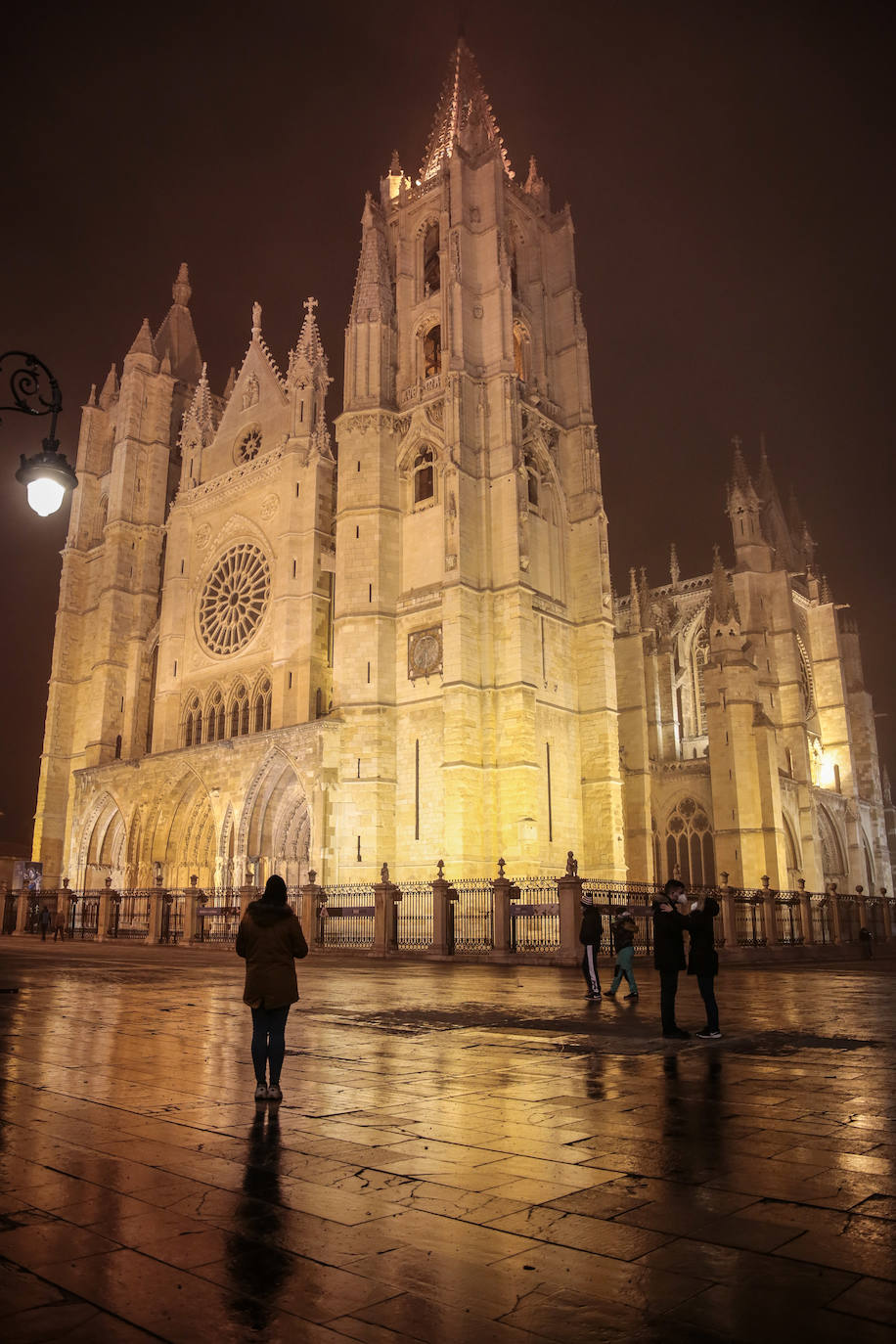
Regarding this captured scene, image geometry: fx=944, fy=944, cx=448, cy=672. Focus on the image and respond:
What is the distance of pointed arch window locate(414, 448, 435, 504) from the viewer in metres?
29.6

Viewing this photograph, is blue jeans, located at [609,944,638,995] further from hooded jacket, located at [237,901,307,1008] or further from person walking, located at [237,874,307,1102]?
hooded jacket, located at [237,901,307,1008]

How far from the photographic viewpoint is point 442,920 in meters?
20.6

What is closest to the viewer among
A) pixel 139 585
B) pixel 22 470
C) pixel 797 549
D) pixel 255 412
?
pixel 22 470

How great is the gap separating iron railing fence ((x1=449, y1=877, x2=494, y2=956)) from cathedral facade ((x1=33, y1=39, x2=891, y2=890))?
1.11m

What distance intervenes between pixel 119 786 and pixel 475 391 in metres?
18.2

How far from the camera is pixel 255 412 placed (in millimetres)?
35000

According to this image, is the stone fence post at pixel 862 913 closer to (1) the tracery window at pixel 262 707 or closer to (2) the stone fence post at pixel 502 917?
(2) the stone fence post at pixel 502 917

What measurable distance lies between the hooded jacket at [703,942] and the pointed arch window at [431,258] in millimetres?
29933

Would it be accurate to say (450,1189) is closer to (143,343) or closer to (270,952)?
(270,952)

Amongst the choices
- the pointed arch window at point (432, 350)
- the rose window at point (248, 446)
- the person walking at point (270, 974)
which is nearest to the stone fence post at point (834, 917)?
the pointed arch window at point (432, 350)

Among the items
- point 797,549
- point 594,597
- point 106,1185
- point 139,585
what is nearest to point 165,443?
point 139,585

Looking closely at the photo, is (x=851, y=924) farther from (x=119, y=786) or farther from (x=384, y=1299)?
(x=384, y=1299)

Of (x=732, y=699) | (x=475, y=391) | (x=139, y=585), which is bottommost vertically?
(x=732, y=699)

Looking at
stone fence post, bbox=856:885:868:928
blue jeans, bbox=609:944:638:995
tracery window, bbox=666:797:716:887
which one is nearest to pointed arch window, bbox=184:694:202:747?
tracery window, bbox=666:797:716:887
